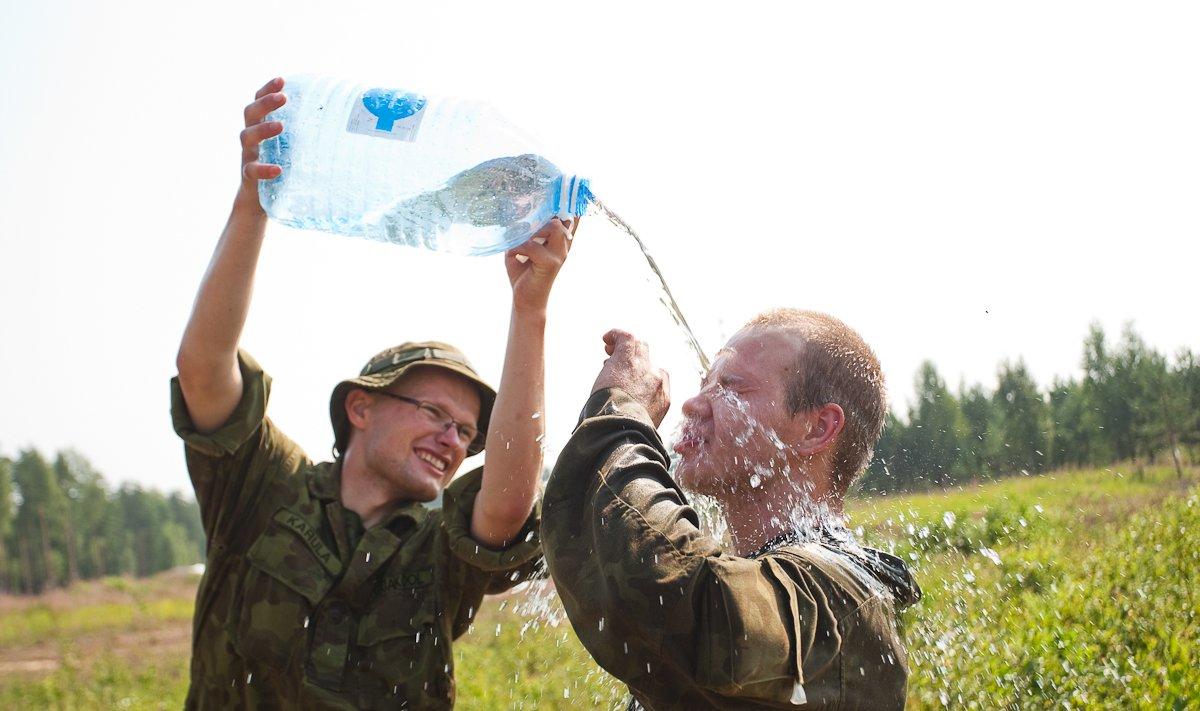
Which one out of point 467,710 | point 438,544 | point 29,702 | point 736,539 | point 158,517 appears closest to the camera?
point 736,539

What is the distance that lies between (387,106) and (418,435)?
4.16ft

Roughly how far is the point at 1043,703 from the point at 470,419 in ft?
7.16

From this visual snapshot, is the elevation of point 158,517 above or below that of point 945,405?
below

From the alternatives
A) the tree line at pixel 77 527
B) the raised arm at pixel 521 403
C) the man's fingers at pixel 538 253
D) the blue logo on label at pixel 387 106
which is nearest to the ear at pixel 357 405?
the raised arm at pixel 521 403

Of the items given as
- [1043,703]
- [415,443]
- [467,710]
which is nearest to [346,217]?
[415,443]

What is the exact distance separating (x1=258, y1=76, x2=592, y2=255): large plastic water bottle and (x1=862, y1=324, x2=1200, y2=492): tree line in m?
1.43

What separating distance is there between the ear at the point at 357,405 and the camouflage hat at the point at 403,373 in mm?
27

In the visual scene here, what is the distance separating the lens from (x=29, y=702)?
1523cm

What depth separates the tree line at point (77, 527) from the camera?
62.9m

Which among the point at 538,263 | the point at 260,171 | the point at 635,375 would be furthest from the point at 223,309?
the point at 635,375

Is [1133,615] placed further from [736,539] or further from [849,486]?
[736,539]

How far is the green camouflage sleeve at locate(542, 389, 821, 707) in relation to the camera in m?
Result: 1.66

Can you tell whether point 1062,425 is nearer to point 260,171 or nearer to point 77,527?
point 260,171

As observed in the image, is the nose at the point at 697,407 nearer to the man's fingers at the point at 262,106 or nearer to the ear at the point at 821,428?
the ear at the point at 821,428
